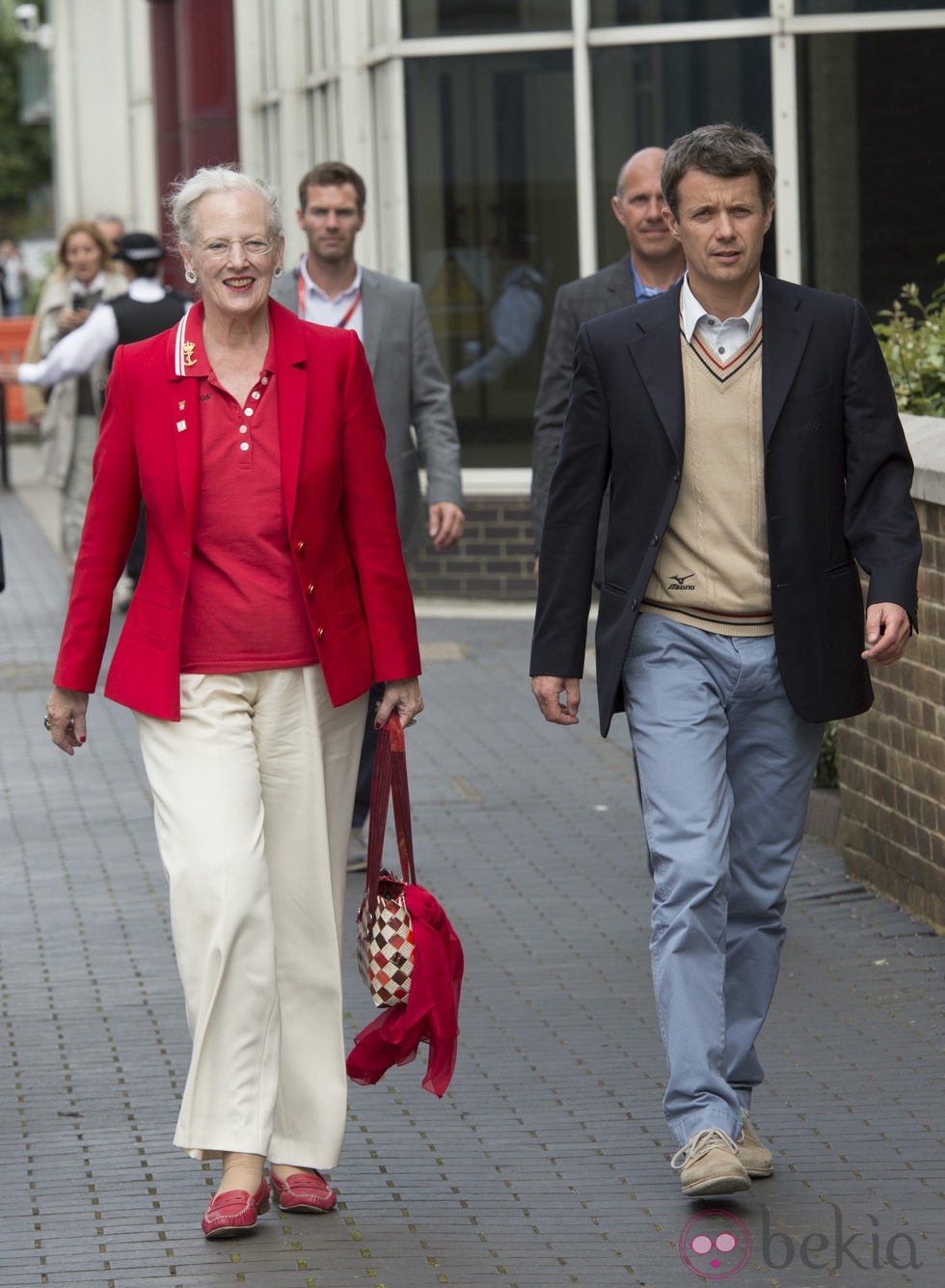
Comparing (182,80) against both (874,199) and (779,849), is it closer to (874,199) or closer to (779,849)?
(874,199)

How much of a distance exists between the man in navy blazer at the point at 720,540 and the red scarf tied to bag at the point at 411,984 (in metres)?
0.43

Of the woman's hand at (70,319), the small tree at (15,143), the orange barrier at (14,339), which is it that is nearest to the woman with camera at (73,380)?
the woman's hand at (70,319)

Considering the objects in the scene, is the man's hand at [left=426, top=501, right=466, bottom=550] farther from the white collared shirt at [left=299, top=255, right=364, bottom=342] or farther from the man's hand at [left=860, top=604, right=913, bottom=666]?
the man's hand at [left=860, top=604, right=913, bottom=666]

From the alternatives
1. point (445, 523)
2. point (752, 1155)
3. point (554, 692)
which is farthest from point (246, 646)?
point (445, 523)

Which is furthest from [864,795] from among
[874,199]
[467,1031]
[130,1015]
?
[874,199]

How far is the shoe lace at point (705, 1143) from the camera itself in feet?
15.0

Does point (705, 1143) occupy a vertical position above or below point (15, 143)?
below

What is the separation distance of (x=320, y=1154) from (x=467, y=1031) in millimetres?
1364

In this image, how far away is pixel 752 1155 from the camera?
4797 millimetres

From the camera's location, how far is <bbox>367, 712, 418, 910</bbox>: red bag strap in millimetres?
4824

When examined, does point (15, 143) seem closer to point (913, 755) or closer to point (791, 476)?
point (913, 755)

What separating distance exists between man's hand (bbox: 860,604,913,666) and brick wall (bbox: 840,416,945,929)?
1896 millimetres

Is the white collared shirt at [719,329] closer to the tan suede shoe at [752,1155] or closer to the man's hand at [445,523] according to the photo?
the tan suede shoe at [752,1155]

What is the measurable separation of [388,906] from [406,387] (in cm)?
343
